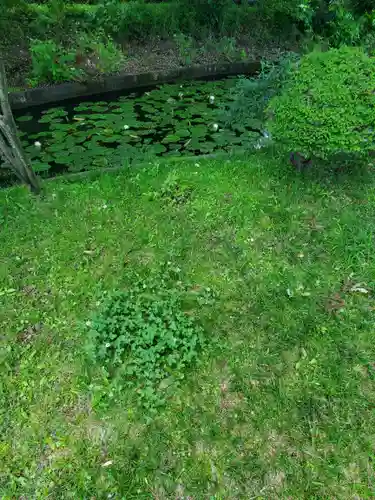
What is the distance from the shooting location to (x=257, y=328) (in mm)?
2910


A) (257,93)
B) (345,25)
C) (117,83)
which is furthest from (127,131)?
(345,25)

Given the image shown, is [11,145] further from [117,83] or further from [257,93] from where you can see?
[117,83]

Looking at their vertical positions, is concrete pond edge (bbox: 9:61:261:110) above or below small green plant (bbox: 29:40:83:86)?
below

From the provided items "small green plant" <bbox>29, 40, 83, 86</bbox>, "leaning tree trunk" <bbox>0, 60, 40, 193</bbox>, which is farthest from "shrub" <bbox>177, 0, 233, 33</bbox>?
"leaning tree trunk" <bbox>0, 60, 40, 193</bbox>

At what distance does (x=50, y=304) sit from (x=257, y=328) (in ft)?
5.29

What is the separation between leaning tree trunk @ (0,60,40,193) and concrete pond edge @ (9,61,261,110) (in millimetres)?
3230

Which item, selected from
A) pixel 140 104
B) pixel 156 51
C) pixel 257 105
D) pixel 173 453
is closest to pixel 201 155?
pixel 257 105

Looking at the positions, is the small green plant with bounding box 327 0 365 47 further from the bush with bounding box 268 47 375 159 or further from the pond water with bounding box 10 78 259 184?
the bush with bounding box 268 47 375 159

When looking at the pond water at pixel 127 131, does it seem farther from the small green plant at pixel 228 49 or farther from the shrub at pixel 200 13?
the shrub at pixel 200 13

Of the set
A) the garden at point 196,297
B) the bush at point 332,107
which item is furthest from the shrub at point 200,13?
the bush at point 332,107

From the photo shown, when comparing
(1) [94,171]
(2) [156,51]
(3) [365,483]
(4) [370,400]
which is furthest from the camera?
(2) [156,51]

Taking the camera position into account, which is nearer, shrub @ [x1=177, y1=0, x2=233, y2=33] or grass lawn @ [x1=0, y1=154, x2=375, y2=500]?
grass lawn @ [x1=0, y1=154, x2=375, y2=500]

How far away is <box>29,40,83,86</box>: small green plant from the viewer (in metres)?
6.77

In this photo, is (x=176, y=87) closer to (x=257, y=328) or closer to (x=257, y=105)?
(x=257, y=105)
